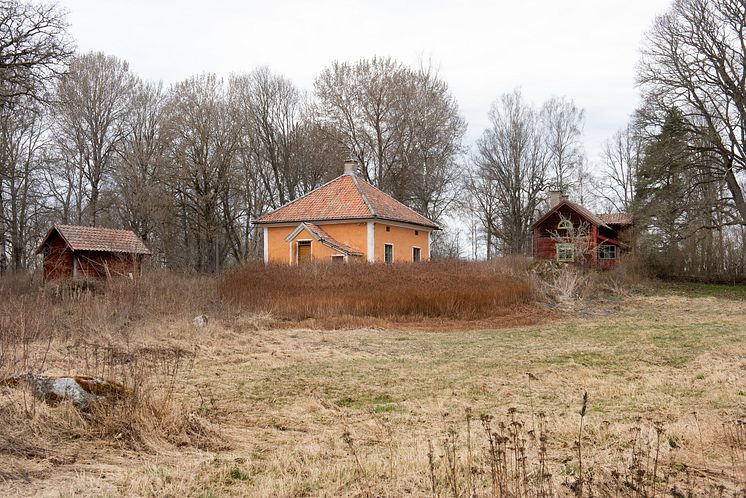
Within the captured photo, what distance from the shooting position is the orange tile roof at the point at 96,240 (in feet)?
85.6

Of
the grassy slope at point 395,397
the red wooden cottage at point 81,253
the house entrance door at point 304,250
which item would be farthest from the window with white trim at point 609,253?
the red wooden cottage at point 81,253

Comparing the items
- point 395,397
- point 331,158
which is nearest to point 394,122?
point 331,158

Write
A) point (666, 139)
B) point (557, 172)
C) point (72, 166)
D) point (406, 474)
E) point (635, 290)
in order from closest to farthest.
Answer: point (406, 474) < point (635, 290) < point (666, 139) < point (72, 166) < point (557, 172)

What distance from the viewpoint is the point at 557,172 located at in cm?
4562

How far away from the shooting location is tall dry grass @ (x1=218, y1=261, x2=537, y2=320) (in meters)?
18.0

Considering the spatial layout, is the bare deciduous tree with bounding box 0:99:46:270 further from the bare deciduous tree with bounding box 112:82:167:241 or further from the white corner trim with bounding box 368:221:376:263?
the white corner trim with bounding box 368:221:376:263

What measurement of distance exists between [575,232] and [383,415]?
31.5 metres

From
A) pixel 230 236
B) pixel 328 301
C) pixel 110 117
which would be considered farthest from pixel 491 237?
pixel 328 301

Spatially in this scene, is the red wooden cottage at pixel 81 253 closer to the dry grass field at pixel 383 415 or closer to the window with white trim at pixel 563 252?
the dry grass field at pixel 383 415

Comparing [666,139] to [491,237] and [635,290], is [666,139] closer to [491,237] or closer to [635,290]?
[635,290]

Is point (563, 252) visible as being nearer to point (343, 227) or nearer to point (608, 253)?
point (608, 253)

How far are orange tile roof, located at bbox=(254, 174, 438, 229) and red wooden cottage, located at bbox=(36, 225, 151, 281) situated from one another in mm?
6294

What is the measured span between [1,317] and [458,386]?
8.07 m

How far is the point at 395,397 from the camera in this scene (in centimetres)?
774
